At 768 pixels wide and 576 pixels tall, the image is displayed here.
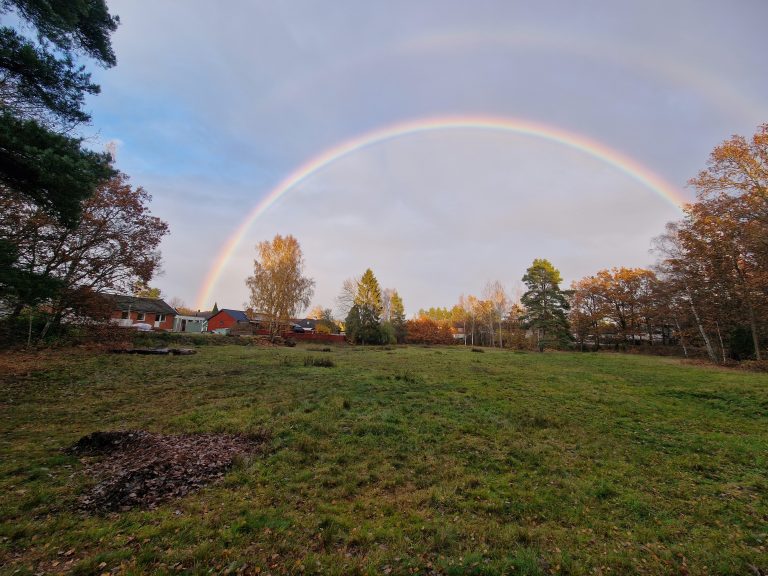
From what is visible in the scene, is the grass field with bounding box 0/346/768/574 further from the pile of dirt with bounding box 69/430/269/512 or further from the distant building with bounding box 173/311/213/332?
the distant building with bounding box 173/311/213/332

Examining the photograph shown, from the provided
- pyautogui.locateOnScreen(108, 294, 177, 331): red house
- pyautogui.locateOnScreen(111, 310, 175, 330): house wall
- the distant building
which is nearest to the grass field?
pyautogui.locateOnScreen(108, 294, 177, 331): red house

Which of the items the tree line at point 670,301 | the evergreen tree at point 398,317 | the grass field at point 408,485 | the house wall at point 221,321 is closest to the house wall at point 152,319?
the house wall at point 221,321

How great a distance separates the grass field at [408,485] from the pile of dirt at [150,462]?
11.5 inches

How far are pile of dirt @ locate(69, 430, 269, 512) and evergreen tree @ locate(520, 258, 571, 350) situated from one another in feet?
141

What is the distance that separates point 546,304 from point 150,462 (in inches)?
1817

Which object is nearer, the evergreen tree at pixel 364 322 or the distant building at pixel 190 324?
the evergreen tree at pixel 364 322

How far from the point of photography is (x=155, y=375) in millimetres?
14969

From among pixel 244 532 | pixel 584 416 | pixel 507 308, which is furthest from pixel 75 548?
pixel 507 308

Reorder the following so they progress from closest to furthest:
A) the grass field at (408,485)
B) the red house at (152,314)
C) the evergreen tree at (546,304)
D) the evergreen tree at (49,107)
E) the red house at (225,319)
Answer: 1. the grass field at (408,485)
2. the evergreen tree at (49,107)
3. the evergreen tree at (546,304)
4. the red house at (152,314)
5. the red house at (225,319)

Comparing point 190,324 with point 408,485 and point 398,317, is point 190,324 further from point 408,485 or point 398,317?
point 408,485

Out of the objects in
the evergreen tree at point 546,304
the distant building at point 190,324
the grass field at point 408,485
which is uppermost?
the evergreen tree at point 546,304

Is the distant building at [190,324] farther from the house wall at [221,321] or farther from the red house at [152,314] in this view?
the red house at [152,314]

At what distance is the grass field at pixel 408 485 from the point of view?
4.16m

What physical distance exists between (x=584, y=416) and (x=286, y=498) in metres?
9.72
